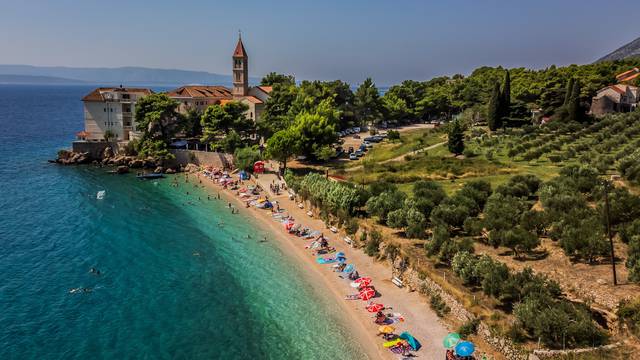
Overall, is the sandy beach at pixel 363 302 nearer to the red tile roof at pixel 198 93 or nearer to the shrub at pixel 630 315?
the shrub at pixel 630 315

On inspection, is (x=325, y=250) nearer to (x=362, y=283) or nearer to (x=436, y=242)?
(x=362, y=283)

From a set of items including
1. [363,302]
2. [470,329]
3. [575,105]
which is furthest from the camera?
[575,105]

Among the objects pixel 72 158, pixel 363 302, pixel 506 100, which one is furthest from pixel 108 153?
pixel 506 100

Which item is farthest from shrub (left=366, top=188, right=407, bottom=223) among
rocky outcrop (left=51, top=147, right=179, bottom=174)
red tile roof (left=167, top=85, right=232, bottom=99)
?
red tile roof (left=167, top=85, right=232, bottom=99)

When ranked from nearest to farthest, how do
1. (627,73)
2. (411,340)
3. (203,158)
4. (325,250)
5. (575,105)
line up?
(411,340)
(325,250)
(575,105)
(203,158)
(627,73)

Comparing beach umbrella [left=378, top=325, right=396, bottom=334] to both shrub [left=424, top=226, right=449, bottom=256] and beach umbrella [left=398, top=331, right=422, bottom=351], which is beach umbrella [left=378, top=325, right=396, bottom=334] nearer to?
beach umbrella [left=398, top=331, right=422, bottom=351]

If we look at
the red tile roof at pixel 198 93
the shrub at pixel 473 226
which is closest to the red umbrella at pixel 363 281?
the shrub at pixel 473 226
